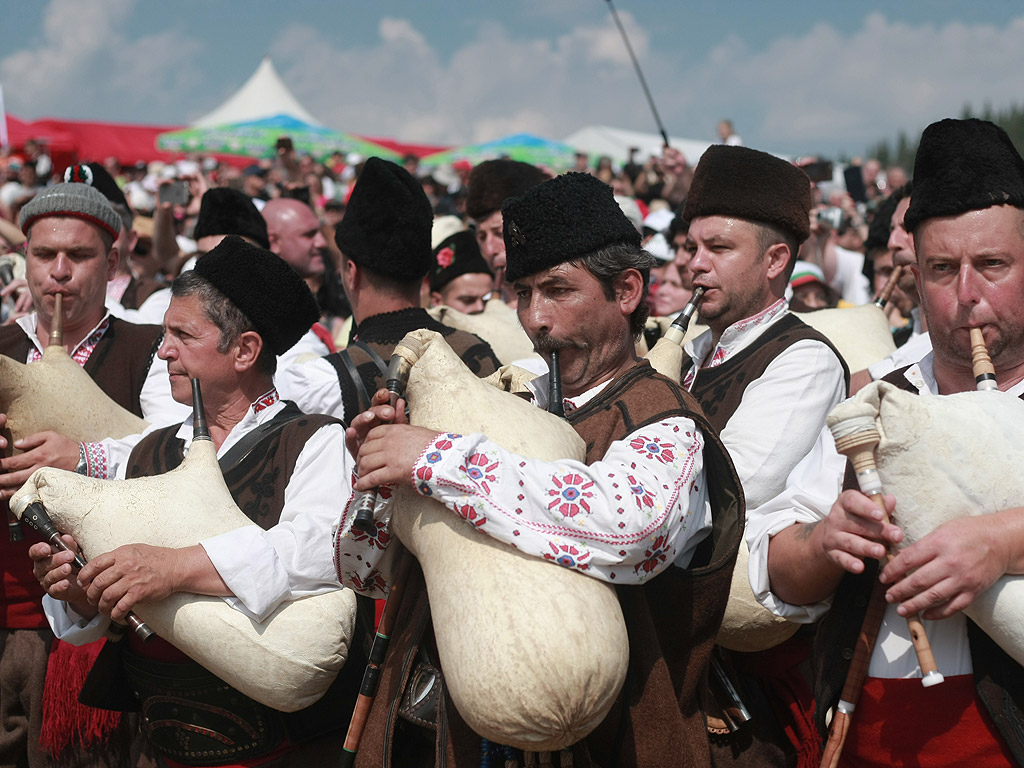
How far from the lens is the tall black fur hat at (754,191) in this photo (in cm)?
340

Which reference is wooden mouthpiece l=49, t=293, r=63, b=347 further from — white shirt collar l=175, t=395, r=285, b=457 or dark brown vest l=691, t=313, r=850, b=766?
dark brown vest l=691, t=313, r=850, b=766

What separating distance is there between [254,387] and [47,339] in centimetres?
135

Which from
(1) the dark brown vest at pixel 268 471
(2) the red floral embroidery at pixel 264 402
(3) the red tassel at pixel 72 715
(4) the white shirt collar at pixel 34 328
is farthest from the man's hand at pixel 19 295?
(1) the dark brown vest at pixel 268 471

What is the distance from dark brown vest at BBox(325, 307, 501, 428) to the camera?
12.1ft

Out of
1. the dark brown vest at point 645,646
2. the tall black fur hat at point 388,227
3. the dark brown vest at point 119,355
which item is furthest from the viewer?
the tall black fur hat at point 388,227

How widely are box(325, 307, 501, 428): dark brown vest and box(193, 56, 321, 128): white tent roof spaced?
23.2m

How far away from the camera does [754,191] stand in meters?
3.40

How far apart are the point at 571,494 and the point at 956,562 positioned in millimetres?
667

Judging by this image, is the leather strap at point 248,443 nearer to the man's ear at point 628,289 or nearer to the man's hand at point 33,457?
the man's hand at point 33,457

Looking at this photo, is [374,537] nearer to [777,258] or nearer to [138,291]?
[777,258]

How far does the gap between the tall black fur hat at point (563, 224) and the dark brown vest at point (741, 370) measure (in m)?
0.80

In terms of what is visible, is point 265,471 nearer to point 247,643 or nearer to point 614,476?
point 247,643

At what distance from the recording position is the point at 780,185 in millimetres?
3424

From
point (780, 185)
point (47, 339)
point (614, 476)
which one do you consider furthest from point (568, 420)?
point (47, 339)
